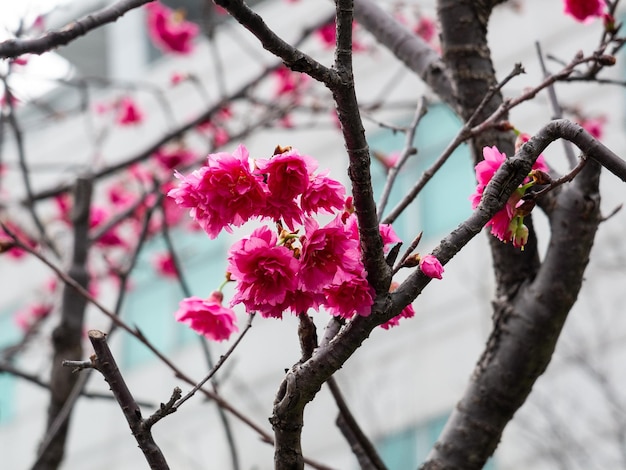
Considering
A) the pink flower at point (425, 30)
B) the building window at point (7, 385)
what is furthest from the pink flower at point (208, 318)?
the building window at point (7, 385)

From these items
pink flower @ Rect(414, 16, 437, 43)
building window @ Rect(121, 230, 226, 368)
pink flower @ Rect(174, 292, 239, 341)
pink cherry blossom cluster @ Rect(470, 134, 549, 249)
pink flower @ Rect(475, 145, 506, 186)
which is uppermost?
building window @ Rect(121, 230, 226, 368)

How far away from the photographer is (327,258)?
1.54m

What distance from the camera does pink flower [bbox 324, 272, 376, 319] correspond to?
5.00 feet

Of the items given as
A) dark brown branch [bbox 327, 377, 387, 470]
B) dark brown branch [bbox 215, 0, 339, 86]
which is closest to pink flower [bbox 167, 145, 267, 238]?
dark brown branch [bbox 215, 0, 339, 86]

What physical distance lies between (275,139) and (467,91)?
27.6 ft

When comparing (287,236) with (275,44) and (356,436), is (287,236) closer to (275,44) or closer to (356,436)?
(275,44)

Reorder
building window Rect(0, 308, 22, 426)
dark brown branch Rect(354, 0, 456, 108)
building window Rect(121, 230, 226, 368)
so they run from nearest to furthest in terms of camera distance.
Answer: dark brown branch Rect(354, 0, 456, 108) → building window Rect(121, 230, 226, 368) → building window Rect(0, 308, 22, 426)

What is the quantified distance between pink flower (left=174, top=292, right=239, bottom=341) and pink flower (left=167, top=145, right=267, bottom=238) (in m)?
0.40

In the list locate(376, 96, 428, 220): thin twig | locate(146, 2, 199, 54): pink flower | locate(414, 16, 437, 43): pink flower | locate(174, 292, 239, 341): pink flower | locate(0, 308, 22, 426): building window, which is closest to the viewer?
locate(174, 292, 239, 341): pink flower

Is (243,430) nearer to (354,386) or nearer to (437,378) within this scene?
(354,386)

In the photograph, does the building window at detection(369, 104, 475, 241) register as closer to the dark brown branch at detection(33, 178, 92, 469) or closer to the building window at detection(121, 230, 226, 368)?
the building window at detection(121, 230, 226, 368)

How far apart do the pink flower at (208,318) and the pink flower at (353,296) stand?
51 cm

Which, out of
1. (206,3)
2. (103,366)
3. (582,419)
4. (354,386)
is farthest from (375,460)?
(354,386)

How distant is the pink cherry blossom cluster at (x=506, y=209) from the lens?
5.39ft
